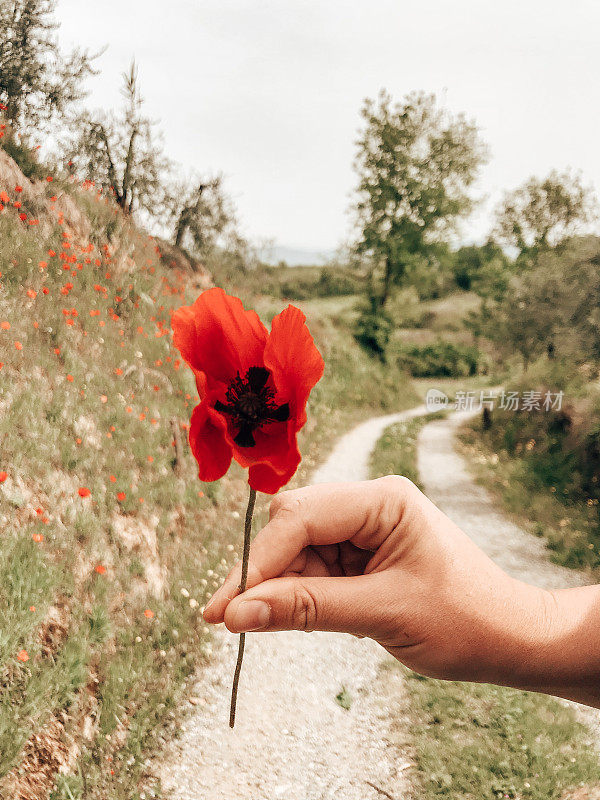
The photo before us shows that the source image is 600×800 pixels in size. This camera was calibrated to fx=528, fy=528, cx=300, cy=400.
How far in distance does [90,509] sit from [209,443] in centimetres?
427

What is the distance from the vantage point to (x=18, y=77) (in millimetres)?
8062

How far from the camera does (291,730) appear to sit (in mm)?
4621

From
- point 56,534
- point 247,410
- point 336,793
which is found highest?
point 247,410

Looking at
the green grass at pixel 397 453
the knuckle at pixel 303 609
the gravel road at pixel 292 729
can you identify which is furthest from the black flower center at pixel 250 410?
the green grass at pixel 397 453

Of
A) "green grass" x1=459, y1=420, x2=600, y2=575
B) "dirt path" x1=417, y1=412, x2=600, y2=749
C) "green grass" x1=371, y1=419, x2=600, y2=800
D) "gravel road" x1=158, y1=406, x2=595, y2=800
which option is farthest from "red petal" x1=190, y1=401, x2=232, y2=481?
"green grass" x1=459, y1=420, x2=600, y2=575

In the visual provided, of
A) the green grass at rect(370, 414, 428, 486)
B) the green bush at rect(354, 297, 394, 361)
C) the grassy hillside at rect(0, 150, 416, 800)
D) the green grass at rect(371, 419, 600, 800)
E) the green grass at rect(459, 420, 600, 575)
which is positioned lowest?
the green grass at rect(371, 419, 600, 800)

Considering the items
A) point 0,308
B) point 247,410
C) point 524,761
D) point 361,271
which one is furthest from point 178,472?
point 361,271

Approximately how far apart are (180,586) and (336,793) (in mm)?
2256

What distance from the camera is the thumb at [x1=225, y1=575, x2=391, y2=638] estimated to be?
4.88 feet

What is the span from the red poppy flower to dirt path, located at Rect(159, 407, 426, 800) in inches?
154

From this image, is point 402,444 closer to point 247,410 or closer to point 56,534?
point 56,534

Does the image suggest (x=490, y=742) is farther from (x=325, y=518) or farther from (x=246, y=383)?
(x=246, y=383)

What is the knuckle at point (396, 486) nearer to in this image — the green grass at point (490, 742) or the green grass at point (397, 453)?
the green grass at point (490, 742)

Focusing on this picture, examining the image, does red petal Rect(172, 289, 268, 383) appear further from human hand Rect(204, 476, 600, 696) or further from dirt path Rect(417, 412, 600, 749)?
Result: dirt path Rect(417, 412, 600, 749)
